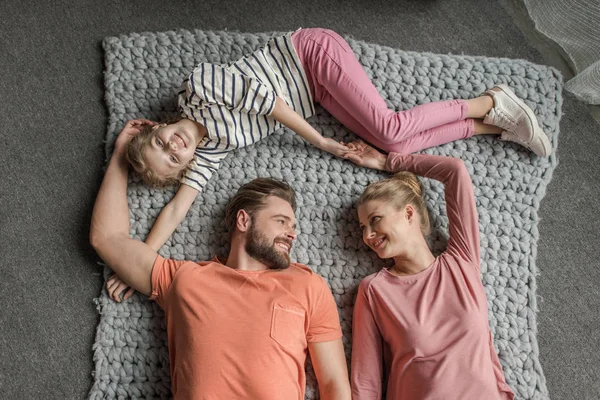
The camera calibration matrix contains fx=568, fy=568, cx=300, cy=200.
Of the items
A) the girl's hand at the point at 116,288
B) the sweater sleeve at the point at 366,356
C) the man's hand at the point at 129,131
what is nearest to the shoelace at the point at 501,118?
the sweater sleeve at the point at 366,356

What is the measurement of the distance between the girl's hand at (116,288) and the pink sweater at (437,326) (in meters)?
0.64

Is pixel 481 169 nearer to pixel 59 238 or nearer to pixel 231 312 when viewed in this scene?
pixel 231 312

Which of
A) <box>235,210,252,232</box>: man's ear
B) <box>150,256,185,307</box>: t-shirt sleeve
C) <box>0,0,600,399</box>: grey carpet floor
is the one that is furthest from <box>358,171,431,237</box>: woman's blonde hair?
<box>150,256,185,307</box>: t-shirt sleeve

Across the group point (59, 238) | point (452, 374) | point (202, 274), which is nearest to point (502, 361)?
point (452, 374)

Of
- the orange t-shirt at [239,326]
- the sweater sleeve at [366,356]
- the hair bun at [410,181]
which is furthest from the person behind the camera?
the hair bun at [410,181]

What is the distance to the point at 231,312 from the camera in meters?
1.45

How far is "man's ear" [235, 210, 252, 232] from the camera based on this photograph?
1.53 m

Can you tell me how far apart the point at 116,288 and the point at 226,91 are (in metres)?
0.63

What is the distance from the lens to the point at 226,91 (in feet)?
5.07

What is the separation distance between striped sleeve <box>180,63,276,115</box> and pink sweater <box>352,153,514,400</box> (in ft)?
1.69

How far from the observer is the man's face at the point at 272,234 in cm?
150

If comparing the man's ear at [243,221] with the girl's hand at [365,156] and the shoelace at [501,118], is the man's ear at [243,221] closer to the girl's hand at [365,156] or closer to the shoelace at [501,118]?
the girl's hand at [365,156]

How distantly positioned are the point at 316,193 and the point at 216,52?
542mm

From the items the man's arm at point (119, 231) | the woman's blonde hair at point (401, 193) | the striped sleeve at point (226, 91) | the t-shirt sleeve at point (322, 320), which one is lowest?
the t-shirt sleeve at point (322, 320)
